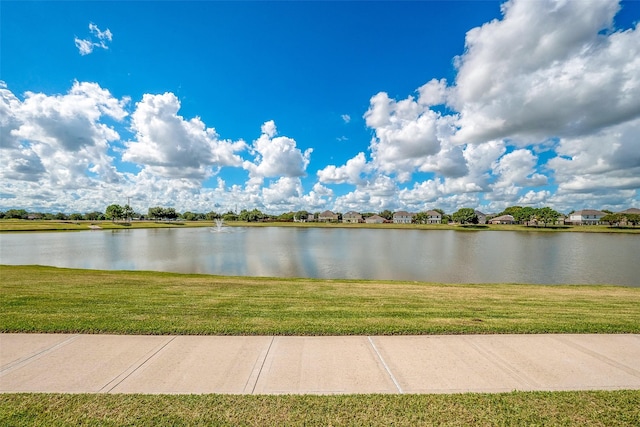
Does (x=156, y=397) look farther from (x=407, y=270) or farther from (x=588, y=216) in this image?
(x=588, y=216)

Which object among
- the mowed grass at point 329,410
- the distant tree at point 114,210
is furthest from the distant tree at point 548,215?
the distant tree at point 114,210

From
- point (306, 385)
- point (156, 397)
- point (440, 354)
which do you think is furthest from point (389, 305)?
point (156, 397)

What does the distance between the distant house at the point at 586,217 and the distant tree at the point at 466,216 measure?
4822cm

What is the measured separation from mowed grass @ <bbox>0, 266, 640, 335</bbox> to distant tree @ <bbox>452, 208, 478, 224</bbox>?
121993 mm

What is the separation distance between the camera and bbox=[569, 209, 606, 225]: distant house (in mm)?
128438

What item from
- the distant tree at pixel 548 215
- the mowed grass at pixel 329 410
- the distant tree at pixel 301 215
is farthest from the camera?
the distant tree at pixel 301 215

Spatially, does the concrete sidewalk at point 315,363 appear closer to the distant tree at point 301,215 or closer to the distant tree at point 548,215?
the distant tree at point 548,215

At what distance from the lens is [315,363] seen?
456 cm

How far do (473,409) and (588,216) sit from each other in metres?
176

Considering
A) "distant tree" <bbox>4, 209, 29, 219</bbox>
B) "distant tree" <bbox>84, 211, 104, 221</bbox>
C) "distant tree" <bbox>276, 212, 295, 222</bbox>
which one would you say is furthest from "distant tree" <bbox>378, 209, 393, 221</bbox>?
"distant tree" <bbox>4, 209, 29, 219</bbox>

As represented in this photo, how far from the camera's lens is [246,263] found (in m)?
24.6

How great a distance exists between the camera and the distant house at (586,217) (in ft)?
421

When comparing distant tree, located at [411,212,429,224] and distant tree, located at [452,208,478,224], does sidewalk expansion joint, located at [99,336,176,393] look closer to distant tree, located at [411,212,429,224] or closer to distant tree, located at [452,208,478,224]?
distant tree, located at [452,208,478,224]

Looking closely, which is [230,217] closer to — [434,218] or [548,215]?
[434,218]
